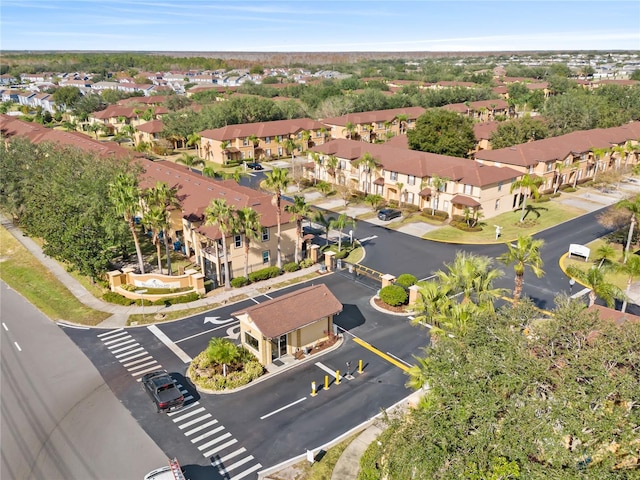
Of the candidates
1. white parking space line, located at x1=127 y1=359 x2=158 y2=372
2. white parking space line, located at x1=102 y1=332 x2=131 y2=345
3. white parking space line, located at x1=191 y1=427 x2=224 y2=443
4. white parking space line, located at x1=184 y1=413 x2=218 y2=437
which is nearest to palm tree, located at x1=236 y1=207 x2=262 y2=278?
white parking space line, located at x1=102 y1=332 x2=131 y2=345

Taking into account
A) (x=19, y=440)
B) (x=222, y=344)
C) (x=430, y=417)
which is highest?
(x=430, y=417)

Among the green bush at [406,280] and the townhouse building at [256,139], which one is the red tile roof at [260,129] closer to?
the townhouse building at [256,139]

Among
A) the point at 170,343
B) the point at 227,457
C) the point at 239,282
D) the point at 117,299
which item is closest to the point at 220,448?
the point at 227,457

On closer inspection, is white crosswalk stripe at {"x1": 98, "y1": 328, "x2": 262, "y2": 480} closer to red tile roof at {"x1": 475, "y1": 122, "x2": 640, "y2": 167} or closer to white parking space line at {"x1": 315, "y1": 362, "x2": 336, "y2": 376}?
white parking space line at {"x1": 315, "y1": 362, "x2": 336, "y2": 376}

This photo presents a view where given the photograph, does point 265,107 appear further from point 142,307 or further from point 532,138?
point 142,307

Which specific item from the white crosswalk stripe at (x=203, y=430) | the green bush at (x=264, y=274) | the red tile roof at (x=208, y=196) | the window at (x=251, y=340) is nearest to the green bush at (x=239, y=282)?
the green bush at (x=264, y=274)

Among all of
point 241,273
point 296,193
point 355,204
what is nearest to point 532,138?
point 355,204
